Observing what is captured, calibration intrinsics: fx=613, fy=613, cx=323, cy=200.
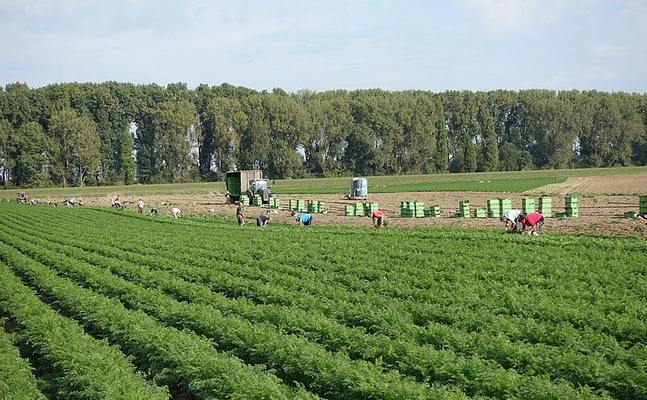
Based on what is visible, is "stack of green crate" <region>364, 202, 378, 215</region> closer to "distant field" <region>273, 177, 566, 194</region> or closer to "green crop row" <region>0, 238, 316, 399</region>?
"distant field" <region>273, 177, 566, 194</region>

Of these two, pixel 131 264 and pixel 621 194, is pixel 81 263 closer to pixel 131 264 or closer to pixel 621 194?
pixel 131 264

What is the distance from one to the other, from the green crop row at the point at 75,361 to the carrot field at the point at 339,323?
4cm

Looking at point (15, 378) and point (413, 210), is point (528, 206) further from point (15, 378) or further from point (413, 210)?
point (15, 378)

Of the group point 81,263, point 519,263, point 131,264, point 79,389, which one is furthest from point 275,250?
point 79,389

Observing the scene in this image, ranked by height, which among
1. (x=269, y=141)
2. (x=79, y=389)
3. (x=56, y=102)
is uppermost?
(x=56, y=102)

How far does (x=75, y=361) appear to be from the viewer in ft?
34.0

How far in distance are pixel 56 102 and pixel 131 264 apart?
3666 inches

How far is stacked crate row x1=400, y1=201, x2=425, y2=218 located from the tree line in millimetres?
63635

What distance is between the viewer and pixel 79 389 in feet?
31.8

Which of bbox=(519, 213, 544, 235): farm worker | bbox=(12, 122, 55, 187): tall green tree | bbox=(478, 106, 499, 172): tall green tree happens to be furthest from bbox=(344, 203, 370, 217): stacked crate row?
bbox=(478, 106, 499, 172): tall green tree

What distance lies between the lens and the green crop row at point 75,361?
9.21 m

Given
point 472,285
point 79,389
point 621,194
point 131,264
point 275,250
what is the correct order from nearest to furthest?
1. point 79,389
2. point 472,285
3. point 131,264
4. point 275,250
5. point 621,194

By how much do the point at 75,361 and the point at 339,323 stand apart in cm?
492

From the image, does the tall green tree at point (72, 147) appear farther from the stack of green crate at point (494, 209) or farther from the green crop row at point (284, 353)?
the green crop row at point (284, 353)
